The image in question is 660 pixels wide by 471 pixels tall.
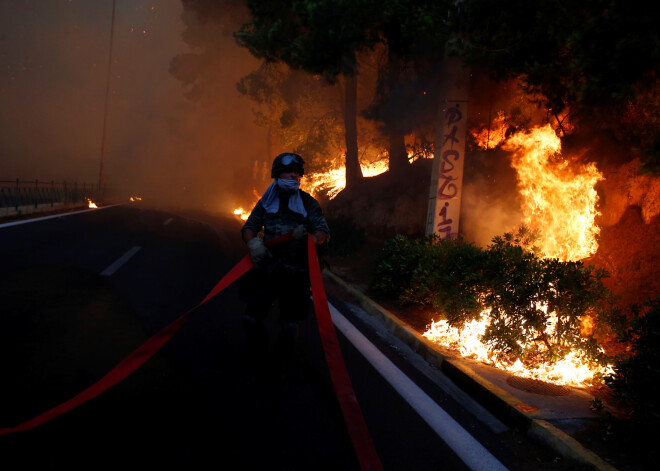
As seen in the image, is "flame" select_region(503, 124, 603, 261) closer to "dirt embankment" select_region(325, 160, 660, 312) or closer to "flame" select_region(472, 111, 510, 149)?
"dirt embankment" select_region(325, 160, 660, 312)

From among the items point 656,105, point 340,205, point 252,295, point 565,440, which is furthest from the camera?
point 340,205

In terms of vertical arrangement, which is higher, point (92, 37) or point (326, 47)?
point (92, 37)

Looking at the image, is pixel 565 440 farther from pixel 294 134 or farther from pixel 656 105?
pixel 294 134

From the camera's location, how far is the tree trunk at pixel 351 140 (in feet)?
57.2

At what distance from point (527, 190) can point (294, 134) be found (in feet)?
56.6

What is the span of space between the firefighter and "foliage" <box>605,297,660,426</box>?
2.50 m

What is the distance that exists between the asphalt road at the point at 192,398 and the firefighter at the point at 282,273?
33cm

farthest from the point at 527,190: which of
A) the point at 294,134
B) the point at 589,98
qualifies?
the point at 294,134

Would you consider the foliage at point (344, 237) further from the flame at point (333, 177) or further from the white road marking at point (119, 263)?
the flame at point (333, 177)

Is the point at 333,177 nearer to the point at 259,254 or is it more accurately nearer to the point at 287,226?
the point at 287,226

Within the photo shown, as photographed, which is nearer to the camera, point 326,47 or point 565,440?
point 565,440

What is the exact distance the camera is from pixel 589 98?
20.6ft

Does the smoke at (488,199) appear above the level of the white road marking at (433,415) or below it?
above

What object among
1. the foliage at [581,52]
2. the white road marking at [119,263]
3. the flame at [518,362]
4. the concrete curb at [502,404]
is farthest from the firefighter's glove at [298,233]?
the white road marking at [119,263]
